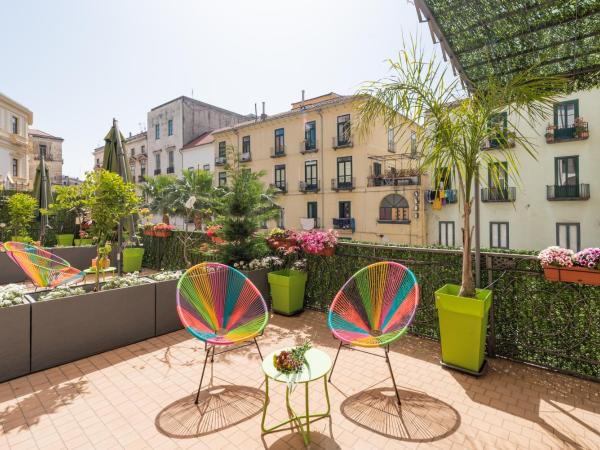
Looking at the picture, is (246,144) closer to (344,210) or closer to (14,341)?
(344,210)

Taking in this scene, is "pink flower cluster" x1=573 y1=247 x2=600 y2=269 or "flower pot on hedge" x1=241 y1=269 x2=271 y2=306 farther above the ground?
"pink flower cluster" x1=573 y1=247 x2=600 y2=269

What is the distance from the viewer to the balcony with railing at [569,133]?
1423cm

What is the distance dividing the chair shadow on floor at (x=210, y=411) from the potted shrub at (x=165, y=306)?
5.55ft

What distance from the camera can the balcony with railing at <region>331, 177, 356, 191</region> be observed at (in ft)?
65.4

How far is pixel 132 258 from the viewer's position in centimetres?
887

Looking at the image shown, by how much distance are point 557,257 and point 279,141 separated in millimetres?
21916

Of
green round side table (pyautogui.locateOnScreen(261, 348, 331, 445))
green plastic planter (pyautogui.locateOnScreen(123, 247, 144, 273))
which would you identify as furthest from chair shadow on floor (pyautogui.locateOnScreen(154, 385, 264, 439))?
green plastic planter (pyautogui.locateOnScreen(123, 247, 144, 273))

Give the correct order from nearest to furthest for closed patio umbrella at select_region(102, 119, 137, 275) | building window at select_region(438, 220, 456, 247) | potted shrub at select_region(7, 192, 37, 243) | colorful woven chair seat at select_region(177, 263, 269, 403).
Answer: colorful woven chair seat at select_region(177, 263, 269, 403)
closed patio umbrella at select_region(102, 119, 137, 275)
potted shrub at select_region(7, 192, 37, 243)
building window at select_region(438, 220, 456, 247)

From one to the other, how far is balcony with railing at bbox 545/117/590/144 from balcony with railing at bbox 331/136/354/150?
981 centimetres

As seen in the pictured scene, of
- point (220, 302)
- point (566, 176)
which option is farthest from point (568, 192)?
point (220, 302)

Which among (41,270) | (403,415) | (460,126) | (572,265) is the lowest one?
(403,415)

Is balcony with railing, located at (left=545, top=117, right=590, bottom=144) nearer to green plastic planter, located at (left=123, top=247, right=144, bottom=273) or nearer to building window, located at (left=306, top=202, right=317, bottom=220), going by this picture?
building window, located at (left=306, top=202, right=317, bottom=220)

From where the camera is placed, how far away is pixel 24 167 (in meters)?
25.7

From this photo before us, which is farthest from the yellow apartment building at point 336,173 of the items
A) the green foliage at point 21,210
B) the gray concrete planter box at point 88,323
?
the gray concrete planter box at point 88,323
